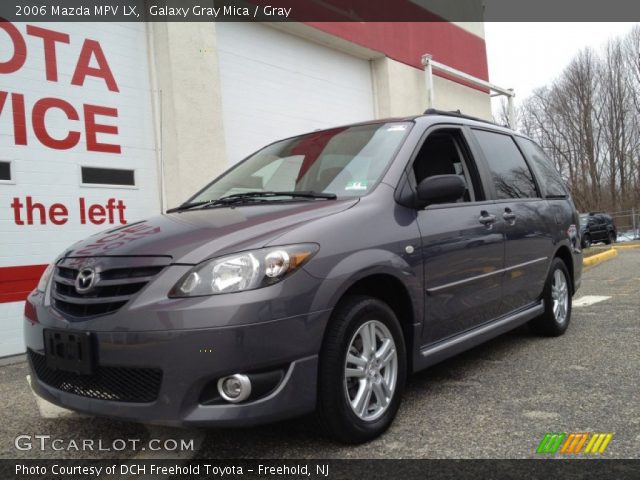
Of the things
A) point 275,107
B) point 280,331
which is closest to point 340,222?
point 280,331

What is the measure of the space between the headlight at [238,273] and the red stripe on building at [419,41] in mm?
7863

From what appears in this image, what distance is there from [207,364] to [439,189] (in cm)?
157

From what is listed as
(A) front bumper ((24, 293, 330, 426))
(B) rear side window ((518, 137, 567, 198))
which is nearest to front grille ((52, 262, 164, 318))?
(A) front bumper ((24, 293, 330, 426))

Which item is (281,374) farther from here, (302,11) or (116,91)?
(302,11)

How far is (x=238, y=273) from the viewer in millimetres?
2312

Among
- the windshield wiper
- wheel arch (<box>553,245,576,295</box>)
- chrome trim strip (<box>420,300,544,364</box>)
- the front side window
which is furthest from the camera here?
wheel arch (<box>553,245,576,295</box>)

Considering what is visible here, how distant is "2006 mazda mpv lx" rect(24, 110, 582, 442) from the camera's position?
223cm

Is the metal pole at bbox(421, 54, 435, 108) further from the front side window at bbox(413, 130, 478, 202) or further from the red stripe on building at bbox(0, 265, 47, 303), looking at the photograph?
the red stripe on building at bbox(0, 265, 47, 303)

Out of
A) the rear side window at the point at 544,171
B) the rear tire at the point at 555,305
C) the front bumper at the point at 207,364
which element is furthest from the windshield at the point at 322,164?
the rear tire at the point at 555,305

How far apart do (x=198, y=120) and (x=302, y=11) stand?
308 centimetres

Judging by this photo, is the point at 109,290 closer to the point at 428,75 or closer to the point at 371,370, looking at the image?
the point at 371,370

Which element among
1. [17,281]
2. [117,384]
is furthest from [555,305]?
[17,281]

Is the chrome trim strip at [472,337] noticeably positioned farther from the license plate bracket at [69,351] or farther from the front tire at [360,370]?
the license plate bracket at [69,351]

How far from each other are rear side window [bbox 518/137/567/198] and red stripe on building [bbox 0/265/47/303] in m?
4.96
